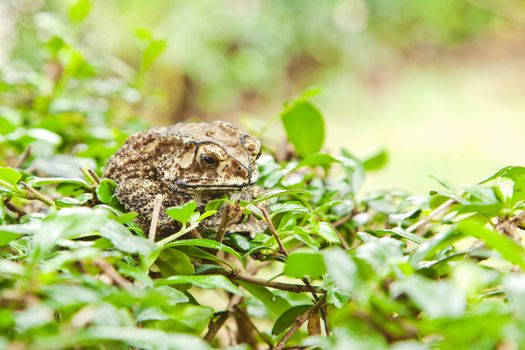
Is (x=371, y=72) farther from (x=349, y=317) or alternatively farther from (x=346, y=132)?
(x=349, y=317)

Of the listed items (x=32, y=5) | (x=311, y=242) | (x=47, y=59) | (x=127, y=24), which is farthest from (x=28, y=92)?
(x=127, y=24)

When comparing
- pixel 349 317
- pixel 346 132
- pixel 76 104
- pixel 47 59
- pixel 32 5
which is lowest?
pixel 349 317

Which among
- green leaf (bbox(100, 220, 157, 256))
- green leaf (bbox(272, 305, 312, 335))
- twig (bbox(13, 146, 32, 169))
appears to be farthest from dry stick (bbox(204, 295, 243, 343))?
twig (bbox(13, 146, 32, 169))

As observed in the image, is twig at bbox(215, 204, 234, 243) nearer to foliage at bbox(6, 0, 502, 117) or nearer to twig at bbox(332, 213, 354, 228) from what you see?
→ twig at bbox(332, 213, 354, 228)

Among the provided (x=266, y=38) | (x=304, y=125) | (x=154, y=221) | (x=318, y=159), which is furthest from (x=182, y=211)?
(x=266, y=38)

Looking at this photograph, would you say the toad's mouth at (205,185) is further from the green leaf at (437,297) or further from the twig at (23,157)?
the green leaf at (437,297)

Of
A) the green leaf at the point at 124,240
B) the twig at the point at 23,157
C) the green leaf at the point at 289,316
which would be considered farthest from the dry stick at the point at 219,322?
the twig at the point at 23,157

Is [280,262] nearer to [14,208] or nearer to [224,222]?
[224,222]

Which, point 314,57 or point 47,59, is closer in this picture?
point 47,59
